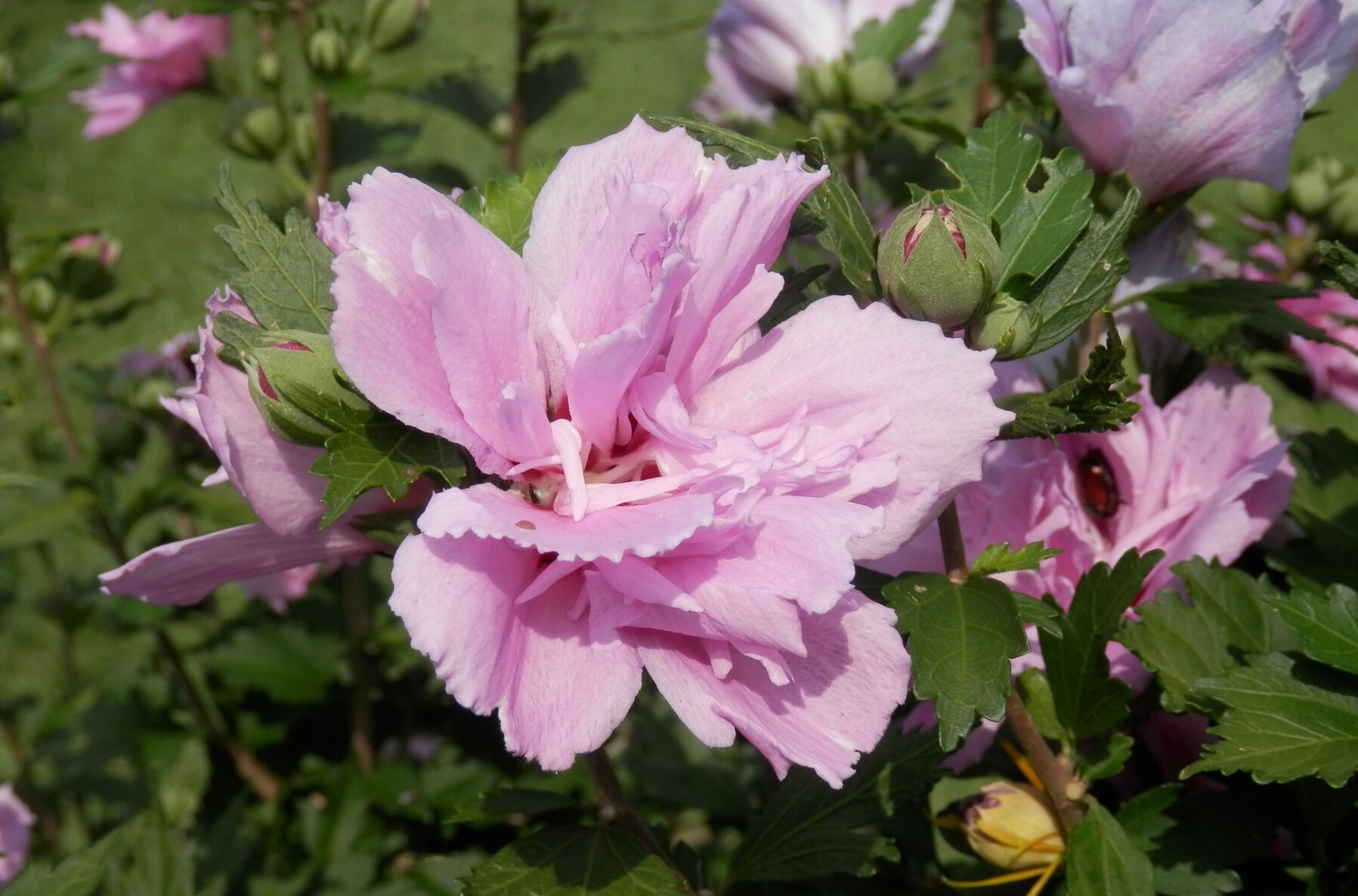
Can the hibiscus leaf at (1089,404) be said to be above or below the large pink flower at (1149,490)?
above

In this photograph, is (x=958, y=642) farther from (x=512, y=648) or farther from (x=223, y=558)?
(x=223, y=558)

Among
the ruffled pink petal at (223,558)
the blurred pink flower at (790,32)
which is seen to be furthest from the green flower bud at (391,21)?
the ruffled pink petal at (223,558)

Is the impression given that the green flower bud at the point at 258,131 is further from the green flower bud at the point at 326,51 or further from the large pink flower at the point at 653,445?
the large pink flower at the point at 653,445

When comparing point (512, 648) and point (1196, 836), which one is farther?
point (1196, 836)

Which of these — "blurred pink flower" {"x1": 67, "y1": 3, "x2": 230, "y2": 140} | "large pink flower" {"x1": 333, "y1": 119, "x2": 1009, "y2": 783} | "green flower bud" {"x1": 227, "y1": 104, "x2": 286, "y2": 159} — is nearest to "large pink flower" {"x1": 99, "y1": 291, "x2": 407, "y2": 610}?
"large pink flower" {"x1": 333, "y1": 119, "x2": 1009, "y2": 783}

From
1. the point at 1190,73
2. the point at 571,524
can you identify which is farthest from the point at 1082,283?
the point at 571,524
